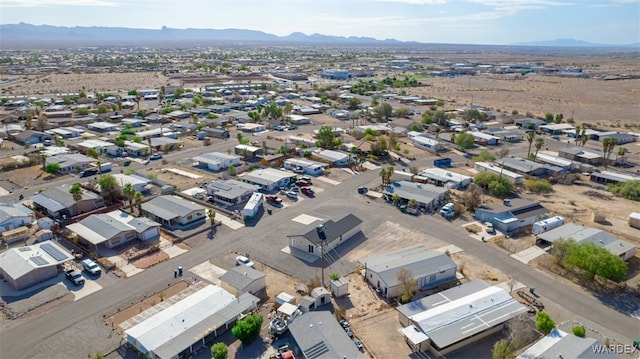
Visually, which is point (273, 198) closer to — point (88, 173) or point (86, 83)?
point (88, 173)

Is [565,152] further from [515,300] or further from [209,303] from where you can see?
[209,303]

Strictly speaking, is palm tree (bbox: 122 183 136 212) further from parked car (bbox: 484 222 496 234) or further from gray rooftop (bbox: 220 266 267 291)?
parked car (bbox: 484 222 496 234)

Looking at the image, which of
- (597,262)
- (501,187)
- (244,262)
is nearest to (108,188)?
(244,262)

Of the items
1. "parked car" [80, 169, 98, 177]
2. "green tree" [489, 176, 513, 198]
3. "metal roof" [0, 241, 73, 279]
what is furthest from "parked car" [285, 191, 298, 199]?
"parked car" [80, 169, 98, 177]

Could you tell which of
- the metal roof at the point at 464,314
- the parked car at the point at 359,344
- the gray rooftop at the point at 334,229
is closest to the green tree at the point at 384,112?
the gray rooftop at the point at 334,229

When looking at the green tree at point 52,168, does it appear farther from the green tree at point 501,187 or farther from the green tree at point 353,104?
the green tree at point 353,104

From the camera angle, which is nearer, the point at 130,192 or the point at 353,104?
the point at 130,192

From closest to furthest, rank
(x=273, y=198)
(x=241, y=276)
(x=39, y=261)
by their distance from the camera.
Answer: (x=241, y=276)
(x=39, y=261)
(x=273, y=198)

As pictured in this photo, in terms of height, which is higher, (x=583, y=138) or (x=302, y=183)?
(x=583, y=138)
